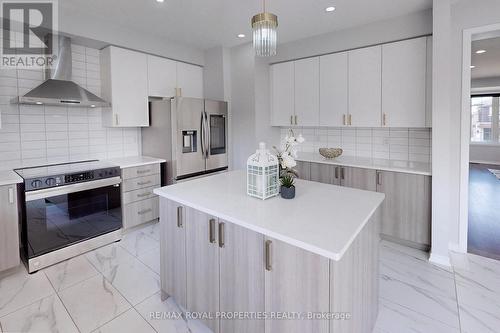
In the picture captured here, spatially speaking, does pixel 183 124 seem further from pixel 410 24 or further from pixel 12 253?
pixel 410 24

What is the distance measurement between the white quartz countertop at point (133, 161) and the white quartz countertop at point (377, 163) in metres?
2.02

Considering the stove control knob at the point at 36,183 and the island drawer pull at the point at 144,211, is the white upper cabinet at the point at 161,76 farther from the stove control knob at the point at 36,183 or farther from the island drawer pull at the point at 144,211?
the stove control knob at the point at 36,183

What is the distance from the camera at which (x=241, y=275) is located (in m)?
1.47

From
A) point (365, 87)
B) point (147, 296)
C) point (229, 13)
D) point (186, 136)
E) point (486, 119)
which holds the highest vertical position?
point (229, 13)

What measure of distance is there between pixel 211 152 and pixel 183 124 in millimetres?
640

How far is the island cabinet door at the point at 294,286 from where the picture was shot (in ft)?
3.79

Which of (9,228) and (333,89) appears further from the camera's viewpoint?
(333,89)

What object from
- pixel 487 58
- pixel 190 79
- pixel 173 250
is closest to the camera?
pixel 173 250

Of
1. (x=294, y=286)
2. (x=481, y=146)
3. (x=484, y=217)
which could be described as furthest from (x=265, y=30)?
(x=481, y=146)

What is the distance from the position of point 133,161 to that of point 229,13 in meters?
2.15

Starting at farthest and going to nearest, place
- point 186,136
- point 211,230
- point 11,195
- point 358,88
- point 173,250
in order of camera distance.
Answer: point 186,136 < point 358,88 < point 11,195 < point 173,250 < point 211,230

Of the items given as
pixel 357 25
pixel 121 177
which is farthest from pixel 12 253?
pixel 357 25

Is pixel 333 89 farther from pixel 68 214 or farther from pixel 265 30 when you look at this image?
pixel 68 214

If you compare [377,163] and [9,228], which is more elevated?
[377,163]
